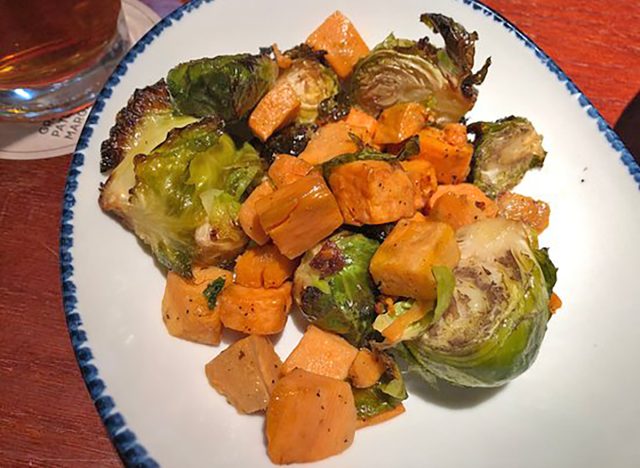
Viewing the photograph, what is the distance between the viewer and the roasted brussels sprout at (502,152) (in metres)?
1.78

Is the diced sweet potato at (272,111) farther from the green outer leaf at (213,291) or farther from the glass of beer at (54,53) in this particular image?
the glass of beer at (54,53)

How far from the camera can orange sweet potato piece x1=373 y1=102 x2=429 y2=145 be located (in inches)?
67.4

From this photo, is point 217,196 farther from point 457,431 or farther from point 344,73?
point 457,431

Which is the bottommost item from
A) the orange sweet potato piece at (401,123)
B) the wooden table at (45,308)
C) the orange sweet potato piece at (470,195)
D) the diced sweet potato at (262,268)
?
the wooden table at (45,308)

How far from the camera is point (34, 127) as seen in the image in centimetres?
202

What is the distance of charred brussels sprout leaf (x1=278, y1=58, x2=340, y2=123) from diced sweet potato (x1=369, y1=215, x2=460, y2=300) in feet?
1.56

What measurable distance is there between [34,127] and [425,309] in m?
1.34

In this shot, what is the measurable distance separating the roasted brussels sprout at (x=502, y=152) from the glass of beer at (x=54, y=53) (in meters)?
1.14

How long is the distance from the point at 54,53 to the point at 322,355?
1.18 m

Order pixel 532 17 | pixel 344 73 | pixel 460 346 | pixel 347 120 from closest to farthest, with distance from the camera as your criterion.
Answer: pixel 460 346, pixel 347 120, pixel 344 73, pixel 532 17

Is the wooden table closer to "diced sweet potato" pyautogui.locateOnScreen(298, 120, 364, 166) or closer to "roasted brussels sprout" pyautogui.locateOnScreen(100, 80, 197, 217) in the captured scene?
"roasted brussels sprout" pyautogui.locateOnScreen(100, 80, 197, 217)

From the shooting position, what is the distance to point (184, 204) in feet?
5.18

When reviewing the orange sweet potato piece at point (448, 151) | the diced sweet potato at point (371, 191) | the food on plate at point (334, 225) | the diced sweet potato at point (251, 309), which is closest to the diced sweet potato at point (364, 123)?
the food on plate at point (334, 225)

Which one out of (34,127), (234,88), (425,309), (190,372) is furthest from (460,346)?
(34,127)
